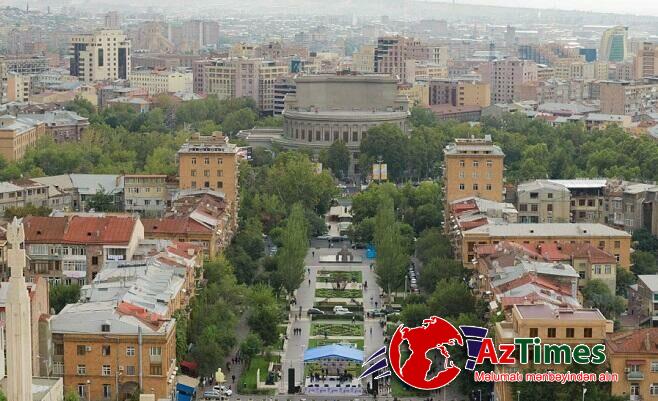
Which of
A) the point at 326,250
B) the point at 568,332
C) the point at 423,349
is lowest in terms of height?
the point at 326,250

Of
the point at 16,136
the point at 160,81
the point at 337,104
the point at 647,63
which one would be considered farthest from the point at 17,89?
the point at 647,63

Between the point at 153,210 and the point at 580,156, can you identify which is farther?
the point at 580,156

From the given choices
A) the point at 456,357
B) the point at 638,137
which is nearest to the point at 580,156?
the point at 638,137

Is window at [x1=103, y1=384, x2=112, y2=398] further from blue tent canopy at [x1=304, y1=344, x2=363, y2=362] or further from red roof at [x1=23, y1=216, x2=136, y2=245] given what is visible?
red roof at [x1=23, y1=216, x2=136, y2=245]

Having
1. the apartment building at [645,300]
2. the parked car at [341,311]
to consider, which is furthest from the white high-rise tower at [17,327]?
the parked car at [341,311]

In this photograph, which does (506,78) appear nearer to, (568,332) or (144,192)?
(144,192)

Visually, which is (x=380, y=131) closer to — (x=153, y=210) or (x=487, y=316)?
(x=153, y=210)
